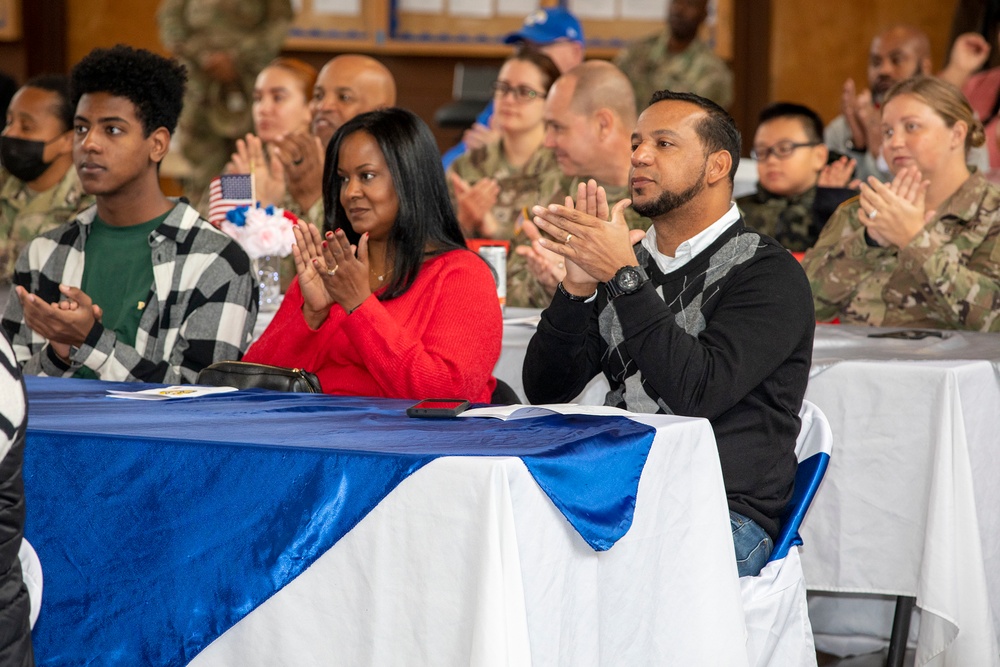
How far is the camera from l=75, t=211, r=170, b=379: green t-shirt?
266 centimetres

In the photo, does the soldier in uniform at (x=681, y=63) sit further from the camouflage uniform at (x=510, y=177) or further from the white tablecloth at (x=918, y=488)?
the white tablecloth at (x=918, y=488)

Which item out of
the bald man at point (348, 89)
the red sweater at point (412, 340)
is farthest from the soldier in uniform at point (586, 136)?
the red sweater at point (412, 340)

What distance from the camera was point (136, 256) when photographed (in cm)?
271

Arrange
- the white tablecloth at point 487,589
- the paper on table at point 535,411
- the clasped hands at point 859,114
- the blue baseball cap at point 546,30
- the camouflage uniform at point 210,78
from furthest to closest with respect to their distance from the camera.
Answer: the camouflage uniform at point 210,78 → the blue baseball cap at point 546,30 → the clasped hands at point 859,114 → the paper on table at point 535,411 → the white tablecloth at point 487,589

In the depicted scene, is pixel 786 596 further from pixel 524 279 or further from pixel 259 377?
pixel 524 279

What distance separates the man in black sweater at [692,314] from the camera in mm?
2004

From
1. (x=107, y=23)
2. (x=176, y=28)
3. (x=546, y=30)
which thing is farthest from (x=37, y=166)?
(x=107, y=23)

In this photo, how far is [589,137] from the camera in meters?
3.97

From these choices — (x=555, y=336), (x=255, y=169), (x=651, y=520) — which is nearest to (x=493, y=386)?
(x=555, y=336)

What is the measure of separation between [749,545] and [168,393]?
0.94m

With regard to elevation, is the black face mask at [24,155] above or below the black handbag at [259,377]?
above

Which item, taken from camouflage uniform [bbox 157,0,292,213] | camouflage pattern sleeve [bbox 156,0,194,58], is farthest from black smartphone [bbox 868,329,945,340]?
camouflage pattern sleeve [bbox 156,0,194,58]

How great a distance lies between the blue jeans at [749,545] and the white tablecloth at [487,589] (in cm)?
29

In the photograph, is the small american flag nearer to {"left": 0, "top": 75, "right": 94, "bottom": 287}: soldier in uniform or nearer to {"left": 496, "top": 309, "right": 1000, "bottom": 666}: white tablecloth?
{"left": 0, "top": 75, "right": 94, "bottom": 287}: soldier in uniform
